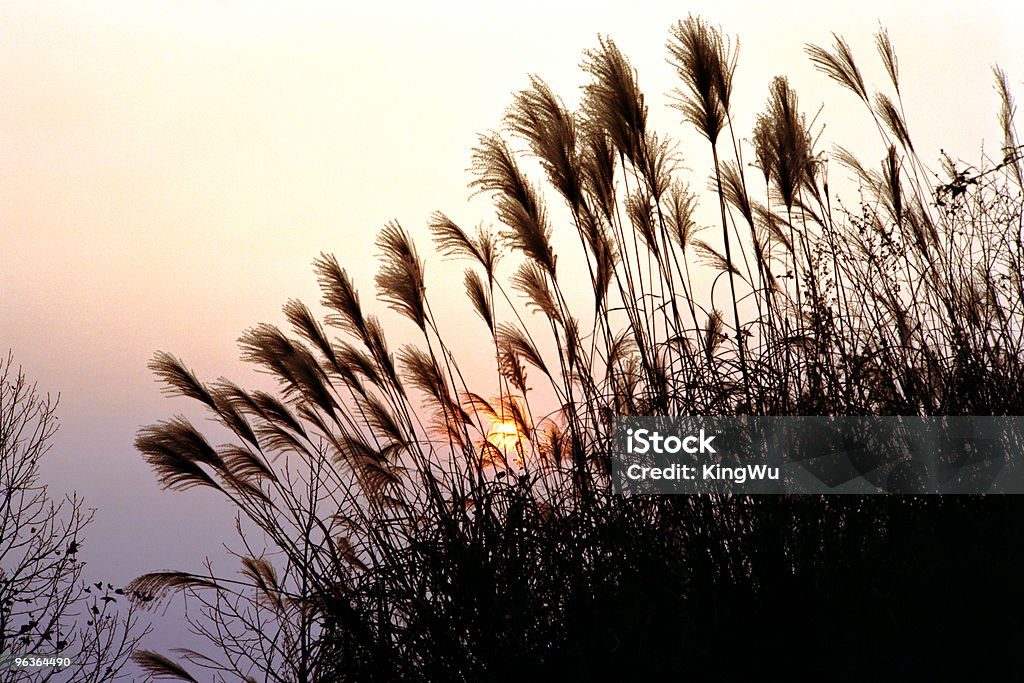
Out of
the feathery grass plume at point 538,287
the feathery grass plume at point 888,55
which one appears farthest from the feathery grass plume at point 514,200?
the feathery grass plume at point 888,55

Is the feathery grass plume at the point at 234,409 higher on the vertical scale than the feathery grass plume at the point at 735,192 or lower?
lower

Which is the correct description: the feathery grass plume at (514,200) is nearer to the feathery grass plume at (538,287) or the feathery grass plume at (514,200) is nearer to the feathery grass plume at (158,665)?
the feathery grass plume at (538,287)

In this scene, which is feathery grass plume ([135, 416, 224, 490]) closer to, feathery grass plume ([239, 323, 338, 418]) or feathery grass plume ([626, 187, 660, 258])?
feathery grass plume ([239, 323, 338, 418])

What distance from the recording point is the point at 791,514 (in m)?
2.81

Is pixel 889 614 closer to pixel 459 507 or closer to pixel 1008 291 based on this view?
pixel 459 507

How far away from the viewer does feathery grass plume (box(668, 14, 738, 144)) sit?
3551 mm

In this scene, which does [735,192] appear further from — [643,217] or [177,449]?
[177,449]

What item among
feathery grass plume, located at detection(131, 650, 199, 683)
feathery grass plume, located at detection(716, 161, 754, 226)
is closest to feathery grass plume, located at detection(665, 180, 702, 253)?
feathery grass plume, located at detection(716, 161, 754, 226)

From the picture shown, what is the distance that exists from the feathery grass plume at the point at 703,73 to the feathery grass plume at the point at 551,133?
450 millimetres

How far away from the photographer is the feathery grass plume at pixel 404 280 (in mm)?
3889

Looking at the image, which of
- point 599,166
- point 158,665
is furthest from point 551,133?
point 158,665

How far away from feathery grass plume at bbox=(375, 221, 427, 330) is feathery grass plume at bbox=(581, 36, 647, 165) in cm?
96

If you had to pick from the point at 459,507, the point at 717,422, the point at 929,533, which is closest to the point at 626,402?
the point at 717,422

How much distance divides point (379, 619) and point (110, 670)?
453cm
